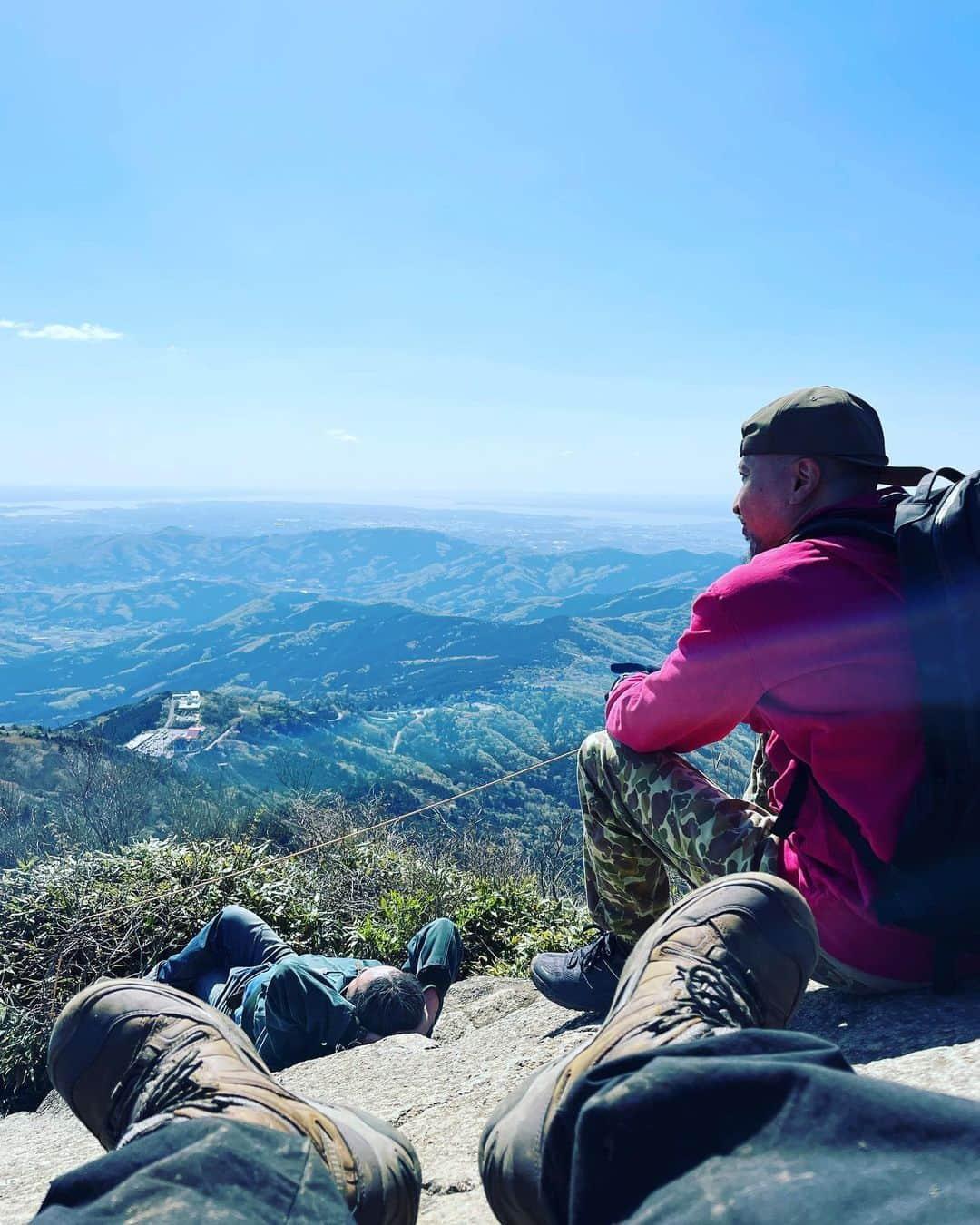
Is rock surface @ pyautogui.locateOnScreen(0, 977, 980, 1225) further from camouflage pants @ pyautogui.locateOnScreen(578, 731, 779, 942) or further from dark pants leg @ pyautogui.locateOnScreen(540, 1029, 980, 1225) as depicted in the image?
dark pants leg @ pyautogui.locateOnScreen(540, 1029, 980, 1225)

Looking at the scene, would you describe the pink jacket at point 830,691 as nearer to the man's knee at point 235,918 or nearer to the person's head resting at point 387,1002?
the person's head resting at point 387,1002

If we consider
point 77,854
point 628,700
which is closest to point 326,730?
point 77,854

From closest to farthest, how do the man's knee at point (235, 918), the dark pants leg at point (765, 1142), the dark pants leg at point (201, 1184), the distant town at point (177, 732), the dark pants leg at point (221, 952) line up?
the dark pants leg at point (765, 1142) < the dark pants leg at point (201, 1184) < the dark pants leg at point (221, 952) < the man's knee at point (235, 918) < the distant town at point (177, 732)

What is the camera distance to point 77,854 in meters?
6.62

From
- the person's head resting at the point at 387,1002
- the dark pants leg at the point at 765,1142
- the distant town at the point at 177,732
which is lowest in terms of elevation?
the distant town at the point at 177,732

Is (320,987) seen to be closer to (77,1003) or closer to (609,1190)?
(77,1003)

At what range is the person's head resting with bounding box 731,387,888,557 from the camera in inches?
102

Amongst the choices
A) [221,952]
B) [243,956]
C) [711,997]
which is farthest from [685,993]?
[221,952]

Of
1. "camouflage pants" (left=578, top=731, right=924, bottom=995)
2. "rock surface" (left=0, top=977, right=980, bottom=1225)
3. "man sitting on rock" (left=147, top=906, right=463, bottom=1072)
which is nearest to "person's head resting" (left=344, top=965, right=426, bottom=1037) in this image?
"man sitting on rock" (left=147, top=906, right=463, bottom=1072)

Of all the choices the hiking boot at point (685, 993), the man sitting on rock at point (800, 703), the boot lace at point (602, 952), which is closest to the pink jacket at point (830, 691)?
the man sitting on rock at point (800, 703)

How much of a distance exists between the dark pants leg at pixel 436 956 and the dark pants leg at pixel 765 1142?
320 centimetres

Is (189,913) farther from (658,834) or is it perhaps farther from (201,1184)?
(201,1184)

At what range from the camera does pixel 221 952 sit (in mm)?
4766

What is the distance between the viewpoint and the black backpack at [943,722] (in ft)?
6.83
